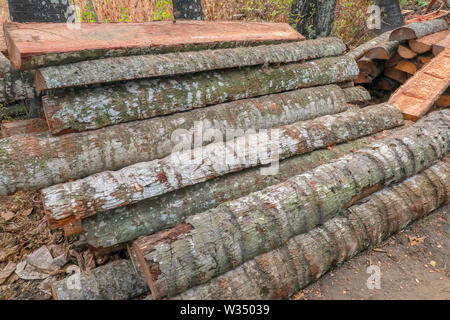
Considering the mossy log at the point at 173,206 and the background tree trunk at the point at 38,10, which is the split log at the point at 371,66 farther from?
the background tree trunk at the point at 38,10

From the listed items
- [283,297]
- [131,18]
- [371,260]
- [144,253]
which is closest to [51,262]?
[144,253]

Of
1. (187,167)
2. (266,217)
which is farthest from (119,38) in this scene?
(266,217)

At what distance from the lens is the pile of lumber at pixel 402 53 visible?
479 centimetres

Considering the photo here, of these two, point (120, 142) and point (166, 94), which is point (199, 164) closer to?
point (120, 142)

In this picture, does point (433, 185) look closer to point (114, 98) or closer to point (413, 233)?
point (413, 233)

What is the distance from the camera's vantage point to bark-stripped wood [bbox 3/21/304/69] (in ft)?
8.85

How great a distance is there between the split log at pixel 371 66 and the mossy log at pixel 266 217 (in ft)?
8.48

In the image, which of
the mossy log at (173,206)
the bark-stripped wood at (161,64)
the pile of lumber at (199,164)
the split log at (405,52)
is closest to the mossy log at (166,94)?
the pile of lumber at (199,164)

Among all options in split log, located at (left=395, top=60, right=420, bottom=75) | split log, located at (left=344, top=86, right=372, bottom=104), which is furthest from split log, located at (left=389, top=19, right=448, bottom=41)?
split log, located at (left=344, top=86, right=372, bottom=104)

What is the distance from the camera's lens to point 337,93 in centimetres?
405

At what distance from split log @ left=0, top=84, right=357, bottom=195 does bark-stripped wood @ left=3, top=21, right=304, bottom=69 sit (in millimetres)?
744

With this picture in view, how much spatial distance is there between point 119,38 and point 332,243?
2.90m

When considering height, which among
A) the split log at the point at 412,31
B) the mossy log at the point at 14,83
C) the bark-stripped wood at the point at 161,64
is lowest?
the mossy log at the point at 14,83

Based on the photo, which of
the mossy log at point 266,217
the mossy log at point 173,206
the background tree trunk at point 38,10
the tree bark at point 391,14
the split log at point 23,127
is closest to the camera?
the mossy log at point 266,217
